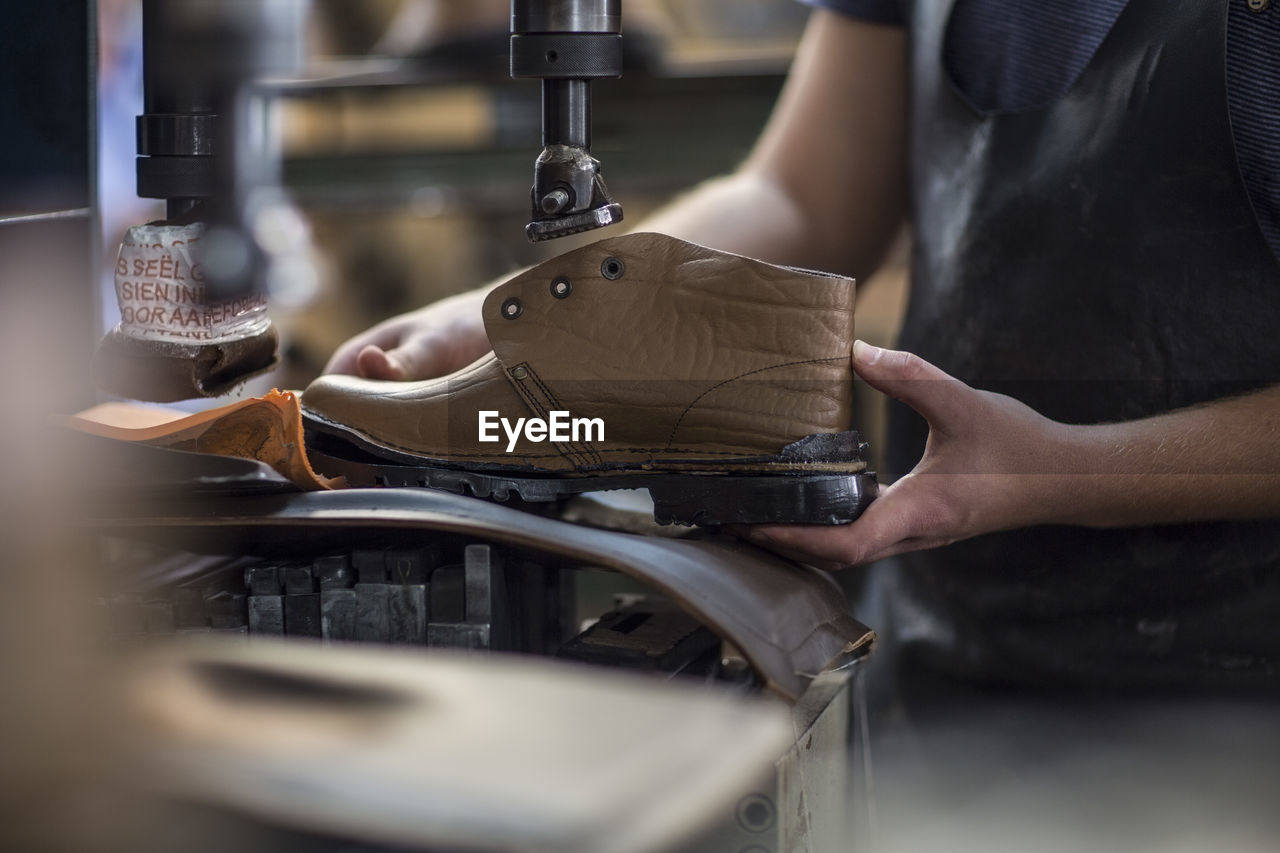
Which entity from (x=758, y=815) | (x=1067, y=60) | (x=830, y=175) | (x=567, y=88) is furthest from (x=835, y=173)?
(x=758, y=815)

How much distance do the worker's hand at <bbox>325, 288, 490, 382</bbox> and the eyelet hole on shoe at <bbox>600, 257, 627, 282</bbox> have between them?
0.55ft

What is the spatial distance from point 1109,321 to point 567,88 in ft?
1.35

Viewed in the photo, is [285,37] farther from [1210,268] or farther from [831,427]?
[1210,268]

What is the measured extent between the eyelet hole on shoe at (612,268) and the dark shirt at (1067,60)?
0.37 m

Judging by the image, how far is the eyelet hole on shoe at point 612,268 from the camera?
576mm

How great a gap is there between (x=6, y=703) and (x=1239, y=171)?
2.20 ft

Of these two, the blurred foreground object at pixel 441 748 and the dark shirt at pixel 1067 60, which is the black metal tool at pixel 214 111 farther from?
the dark shirt at pixel 1067 60

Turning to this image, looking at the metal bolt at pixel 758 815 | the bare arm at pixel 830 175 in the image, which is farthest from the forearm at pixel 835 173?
the metal bolt at pixel 758 815

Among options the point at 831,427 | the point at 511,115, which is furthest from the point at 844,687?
the point at 511,115

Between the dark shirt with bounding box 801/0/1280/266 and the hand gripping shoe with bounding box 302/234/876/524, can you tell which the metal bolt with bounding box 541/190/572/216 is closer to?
the hand gripping shoe with bounding box 302/234/876/524

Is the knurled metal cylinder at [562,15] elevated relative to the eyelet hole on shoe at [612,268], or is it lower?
elevated

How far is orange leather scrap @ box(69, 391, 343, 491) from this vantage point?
22.8 inches

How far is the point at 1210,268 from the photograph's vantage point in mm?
710

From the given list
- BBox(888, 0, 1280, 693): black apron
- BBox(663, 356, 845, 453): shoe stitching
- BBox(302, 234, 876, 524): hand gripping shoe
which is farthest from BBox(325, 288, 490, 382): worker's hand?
BBox(888, 0, 1280, 693): black apron
